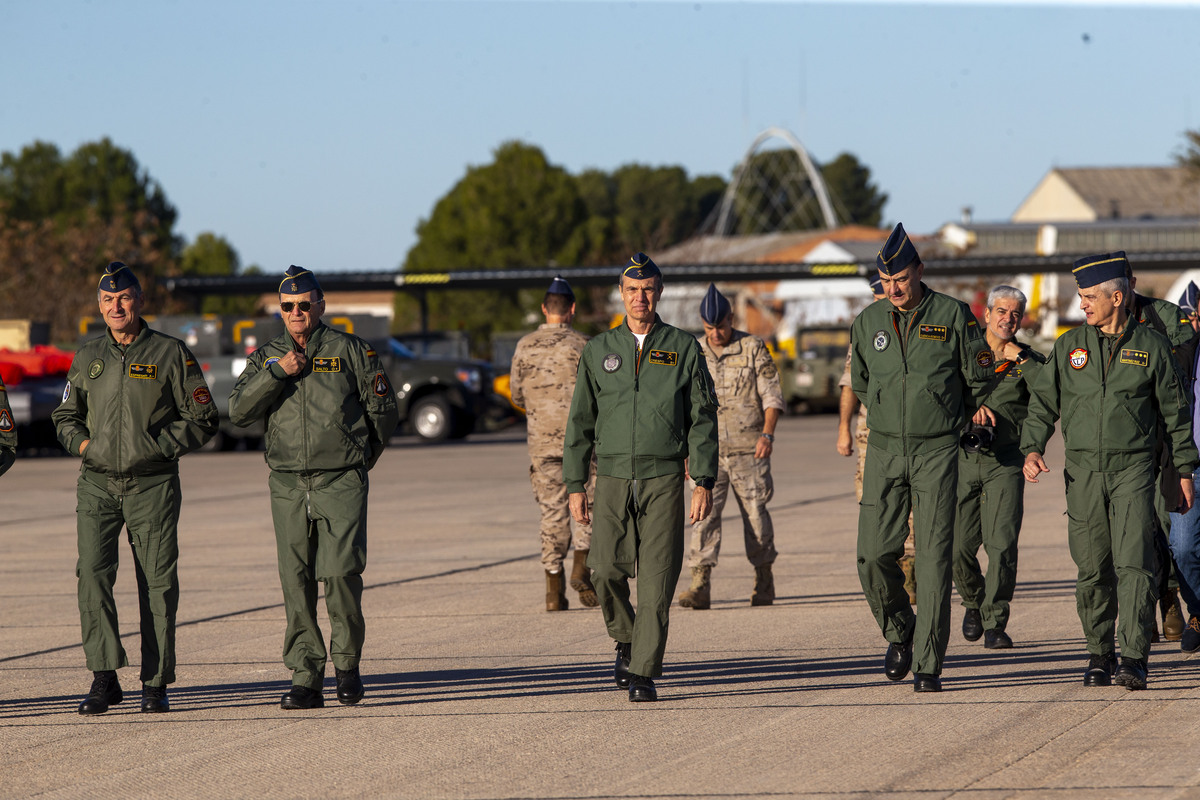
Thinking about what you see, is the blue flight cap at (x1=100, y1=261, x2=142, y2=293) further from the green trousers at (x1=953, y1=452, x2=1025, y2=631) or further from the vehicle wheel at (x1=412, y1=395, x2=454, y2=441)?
the vehicle wheel at (x1=412, y1=395, x2=454, y2=441)

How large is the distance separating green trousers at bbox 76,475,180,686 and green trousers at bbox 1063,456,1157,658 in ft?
12.9

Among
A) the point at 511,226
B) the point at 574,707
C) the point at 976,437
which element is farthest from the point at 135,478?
the point at 511,226

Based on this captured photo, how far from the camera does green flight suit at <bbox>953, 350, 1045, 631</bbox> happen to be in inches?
315

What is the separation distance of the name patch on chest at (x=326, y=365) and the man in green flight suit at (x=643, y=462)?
3.59ft

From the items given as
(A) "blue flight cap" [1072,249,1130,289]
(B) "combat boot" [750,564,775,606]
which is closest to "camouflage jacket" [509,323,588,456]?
(B) "combat boot" [750,564,775,606]

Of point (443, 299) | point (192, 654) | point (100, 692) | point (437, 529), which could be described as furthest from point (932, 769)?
point (443, 299)

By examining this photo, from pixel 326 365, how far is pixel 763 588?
149 inches

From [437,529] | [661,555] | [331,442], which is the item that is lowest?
[437,529]

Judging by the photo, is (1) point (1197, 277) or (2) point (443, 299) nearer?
(2) point (443, 299)

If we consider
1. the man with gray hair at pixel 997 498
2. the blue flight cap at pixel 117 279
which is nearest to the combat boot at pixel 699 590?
the man with gray hair at pixel 997 498

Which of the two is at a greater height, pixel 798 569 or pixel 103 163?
pixel 103 163

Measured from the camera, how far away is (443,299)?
2648 inches

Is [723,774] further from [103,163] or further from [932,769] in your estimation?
[103,163]

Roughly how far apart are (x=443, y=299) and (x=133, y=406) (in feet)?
200
